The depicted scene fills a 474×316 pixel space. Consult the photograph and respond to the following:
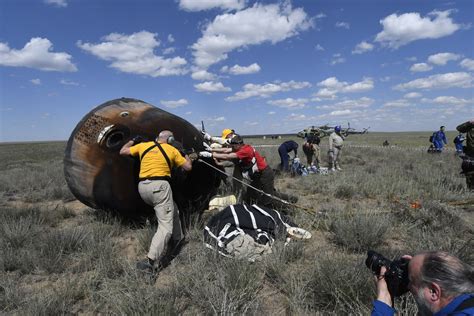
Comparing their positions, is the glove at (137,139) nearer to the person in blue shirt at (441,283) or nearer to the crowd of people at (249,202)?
the crowd of people at (249,202)

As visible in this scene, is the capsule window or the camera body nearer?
the camera body

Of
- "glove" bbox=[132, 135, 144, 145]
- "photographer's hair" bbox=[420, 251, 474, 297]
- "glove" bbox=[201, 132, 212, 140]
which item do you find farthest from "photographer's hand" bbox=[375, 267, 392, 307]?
"glove" bbox=[201, 132, 212, 140]

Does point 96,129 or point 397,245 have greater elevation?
point 96,129

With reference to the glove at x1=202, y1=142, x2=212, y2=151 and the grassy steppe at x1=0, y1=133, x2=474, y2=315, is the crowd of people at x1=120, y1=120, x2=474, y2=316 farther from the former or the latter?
the grassy steppe at x1=0, y1=133, x2=474, y2=315

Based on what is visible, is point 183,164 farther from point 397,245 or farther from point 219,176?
point 397,245

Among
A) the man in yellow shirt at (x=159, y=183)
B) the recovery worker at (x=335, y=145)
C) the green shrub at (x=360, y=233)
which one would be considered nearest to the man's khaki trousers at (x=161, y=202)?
the man in yellow shirt at (x=159, y=183)

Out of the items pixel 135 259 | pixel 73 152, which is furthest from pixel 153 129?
pixel 135 259

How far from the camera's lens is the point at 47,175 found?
14.7 metres

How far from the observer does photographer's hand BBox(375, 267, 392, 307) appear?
234 cm

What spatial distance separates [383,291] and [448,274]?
1.82 feet

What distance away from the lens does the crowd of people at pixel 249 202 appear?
1.89 m

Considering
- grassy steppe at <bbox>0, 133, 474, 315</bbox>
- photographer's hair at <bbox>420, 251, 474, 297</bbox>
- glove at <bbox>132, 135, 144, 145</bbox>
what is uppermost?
glove at <bbox>132, 135, 144, 145</bbox>

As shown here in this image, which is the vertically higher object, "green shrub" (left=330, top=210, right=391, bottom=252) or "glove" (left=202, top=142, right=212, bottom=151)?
"glove" (left=202, top=142, right=212, bottom=151)

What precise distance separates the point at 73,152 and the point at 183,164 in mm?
2282
